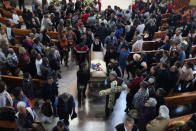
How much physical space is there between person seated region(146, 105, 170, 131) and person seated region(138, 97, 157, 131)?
26 centimetres

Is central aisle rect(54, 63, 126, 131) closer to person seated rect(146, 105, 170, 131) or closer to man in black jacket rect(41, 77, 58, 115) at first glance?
man in black jacket rect(41, 77, 58, 115)

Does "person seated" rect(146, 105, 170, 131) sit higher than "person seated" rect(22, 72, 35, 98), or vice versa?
"person seated" rect(22, 72, 35, 98)

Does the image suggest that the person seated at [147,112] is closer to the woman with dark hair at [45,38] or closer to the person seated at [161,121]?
the person seated at [161,121]

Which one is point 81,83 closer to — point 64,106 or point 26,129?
point 64,106

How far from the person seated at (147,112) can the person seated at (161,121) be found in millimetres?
263

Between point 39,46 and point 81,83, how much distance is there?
7.45 feet

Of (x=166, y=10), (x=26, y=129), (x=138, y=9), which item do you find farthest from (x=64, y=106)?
(x=166, y=10)

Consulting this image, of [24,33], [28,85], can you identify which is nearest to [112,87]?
[28,85]

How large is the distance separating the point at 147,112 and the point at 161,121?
1.38 feet

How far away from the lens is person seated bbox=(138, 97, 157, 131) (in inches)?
161

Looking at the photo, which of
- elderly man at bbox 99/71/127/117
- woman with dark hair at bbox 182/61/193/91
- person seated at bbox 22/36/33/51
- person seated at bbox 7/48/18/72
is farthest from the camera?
person seated at bbox 22/36/33/51

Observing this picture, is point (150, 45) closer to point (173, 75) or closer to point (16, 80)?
point (173, 75)

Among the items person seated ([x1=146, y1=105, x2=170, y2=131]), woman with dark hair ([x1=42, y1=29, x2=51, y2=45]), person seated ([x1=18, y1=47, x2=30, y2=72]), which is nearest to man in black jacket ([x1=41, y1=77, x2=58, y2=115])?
person seated ([x1=18, y1=47, x2=30, y2=72])

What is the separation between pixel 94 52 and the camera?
291 inches
